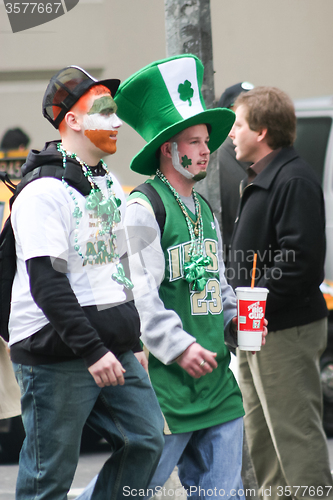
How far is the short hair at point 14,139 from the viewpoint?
7.02 m

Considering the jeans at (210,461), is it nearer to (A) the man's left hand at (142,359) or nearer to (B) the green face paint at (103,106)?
(A) the man's left hand at (142,359)

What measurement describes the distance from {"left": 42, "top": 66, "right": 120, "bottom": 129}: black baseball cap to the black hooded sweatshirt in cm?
14

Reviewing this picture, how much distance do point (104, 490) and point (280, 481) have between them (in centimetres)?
119

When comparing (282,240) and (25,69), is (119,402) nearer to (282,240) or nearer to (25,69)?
(282,240)

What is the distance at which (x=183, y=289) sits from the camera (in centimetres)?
281

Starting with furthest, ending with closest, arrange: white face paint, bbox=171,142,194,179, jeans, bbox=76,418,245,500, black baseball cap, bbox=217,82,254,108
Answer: black baseball cap, bbox=217,82,254,108 < white face paint, bbox=171,142,194,179 < jeans, bbox=76,418,245,500

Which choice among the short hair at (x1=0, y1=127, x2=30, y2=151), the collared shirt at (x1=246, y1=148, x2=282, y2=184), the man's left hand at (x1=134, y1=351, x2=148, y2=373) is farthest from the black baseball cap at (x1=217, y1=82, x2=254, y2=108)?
the short hair at (x1=0, y1=127, x2=30, y2=151)

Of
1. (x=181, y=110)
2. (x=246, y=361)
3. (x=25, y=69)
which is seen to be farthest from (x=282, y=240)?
(x=25, y=69)

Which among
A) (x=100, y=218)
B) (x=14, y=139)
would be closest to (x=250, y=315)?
(x=100, y=218)

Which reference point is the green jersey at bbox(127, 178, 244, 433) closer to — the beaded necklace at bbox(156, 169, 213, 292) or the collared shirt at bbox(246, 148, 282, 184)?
the beaded necklace at bbox(156, 169, 213, 292)

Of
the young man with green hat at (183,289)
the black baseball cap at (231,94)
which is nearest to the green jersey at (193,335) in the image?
the young man with green hat at (183,289)

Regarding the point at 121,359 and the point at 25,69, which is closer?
the point at 121,359

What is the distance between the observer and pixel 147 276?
2.71 m

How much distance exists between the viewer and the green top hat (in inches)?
114
